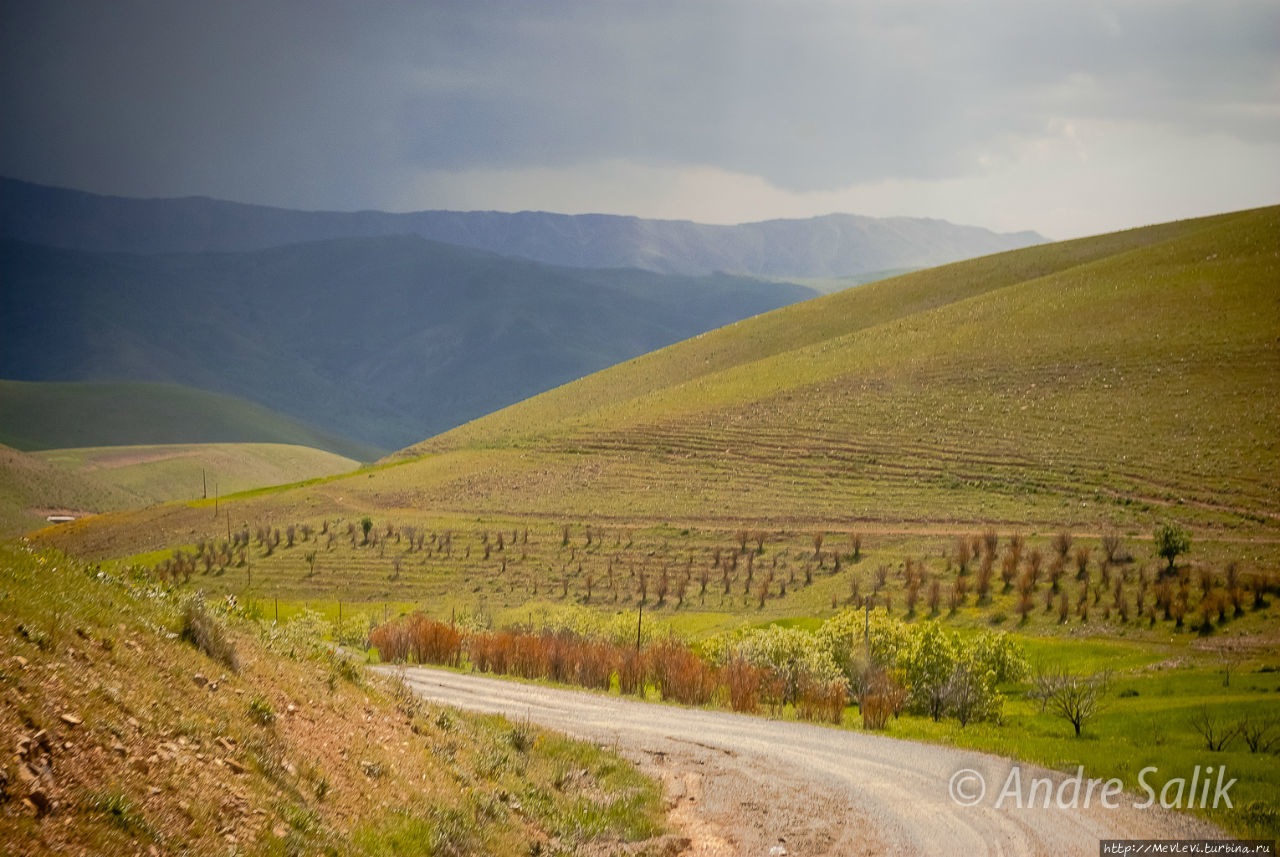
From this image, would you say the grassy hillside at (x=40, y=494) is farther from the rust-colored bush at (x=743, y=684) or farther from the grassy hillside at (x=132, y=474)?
the rust-colored bush at (x=743, y=684)

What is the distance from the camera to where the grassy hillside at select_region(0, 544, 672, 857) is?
251 inches

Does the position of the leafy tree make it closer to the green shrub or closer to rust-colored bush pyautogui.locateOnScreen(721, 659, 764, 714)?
rust-colored bush pyautogui.locateOnScreen(721, 659, 764, 714)

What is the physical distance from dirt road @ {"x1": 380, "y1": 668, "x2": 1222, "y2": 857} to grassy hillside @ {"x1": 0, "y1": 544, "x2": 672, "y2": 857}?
1.19m

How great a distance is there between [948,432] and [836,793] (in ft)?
196

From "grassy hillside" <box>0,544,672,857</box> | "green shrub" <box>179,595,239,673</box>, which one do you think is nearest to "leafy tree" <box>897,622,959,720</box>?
"grassy hillside" <box>0,544,672,857</box>

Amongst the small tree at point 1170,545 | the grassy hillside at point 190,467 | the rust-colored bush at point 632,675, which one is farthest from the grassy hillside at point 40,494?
the small tree at point 1170,545

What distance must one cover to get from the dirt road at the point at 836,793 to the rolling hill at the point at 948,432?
35.5 m

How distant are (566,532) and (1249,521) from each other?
36875 millimetres

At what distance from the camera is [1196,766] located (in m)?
13.8

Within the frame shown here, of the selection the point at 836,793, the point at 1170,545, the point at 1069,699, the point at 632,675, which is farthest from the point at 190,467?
the point at 836,793

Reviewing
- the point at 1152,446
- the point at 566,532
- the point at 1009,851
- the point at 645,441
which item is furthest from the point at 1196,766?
the point at 645,441

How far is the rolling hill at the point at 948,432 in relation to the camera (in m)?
55.1

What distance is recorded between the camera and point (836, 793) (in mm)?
12922

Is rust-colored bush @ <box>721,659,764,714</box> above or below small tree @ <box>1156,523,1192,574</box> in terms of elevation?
below
